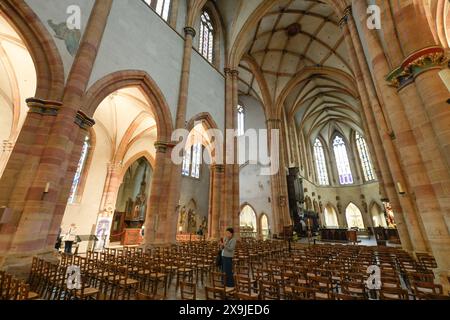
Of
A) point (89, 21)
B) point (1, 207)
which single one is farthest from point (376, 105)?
point (1, 207)

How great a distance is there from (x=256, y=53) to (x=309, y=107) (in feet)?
39.8

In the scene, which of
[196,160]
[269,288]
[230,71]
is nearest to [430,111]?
[269,288]

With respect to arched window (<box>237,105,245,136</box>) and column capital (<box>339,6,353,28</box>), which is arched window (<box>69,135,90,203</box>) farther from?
column capital (<box>339,6,353,28</box>)

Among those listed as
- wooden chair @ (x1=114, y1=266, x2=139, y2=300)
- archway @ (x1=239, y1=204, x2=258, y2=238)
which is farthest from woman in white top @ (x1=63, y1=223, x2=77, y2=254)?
archway @ (x1=239, y1=204, x2=258, y2=238)

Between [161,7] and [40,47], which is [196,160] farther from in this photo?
[40,47]

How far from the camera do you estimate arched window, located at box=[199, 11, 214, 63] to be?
1554cm

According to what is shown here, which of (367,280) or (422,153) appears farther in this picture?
(422,153)

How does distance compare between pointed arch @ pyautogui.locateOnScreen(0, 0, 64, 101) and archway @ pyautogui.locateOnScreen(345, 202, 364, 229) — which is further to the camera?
archway @ pyautogui.locateOnScreen(345, 202, 364, 229)

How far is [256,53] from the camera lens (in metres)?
20.1

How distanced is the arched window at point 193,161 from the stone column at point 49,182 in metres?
15.8

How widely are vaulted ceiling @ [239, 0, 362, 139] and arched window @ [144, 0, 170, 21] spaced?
25.3 feet

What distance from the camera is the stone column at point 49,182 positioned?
17.6ft

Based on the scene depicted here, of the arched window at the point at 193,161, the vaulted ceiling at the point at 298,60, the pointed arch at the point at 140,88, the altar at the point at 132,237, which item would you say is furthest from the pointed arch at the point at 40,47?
the arched window at the point at 193,161
